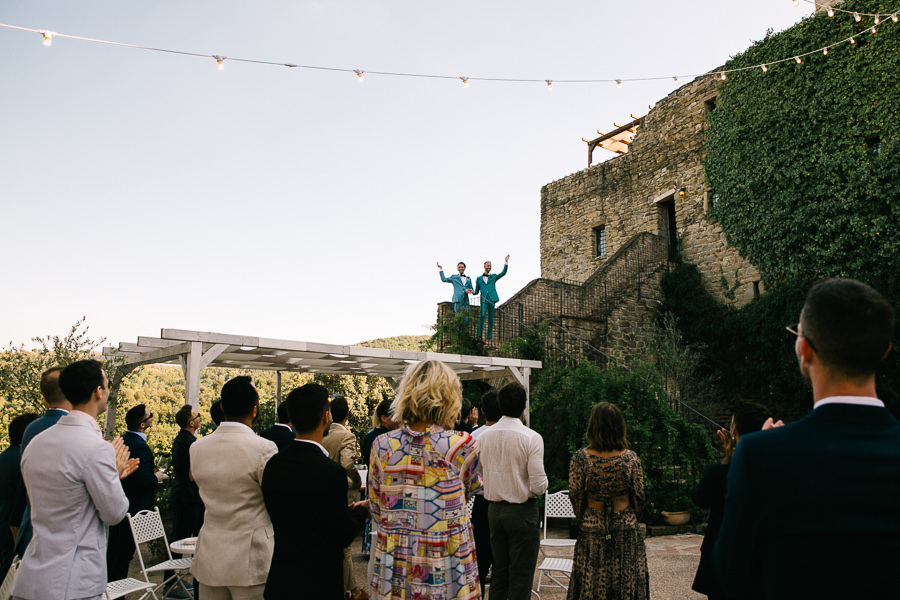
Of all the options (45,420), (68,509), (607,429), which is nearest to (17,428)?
Answer: (45,420)

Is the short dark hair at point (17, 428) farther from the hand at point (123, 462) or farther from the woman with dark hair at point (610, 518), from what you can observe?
the woman with dark hair at point (610, 518)

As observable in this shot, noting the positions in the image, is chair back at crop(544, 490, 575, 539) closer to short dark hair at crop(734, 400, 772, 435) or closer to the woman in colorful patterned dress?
short dark hair at crop(734, 400, 772, 435)

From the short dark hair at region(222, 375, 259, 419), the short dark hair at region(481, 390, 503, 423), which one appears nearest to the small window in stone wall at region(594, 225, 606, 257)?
the short dark hair at region(481, 390, 503, 423)

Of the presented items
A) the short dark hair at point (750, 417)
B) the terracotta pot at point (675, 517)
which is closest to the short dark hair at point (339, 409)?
the short dark hair at point (750, 417)

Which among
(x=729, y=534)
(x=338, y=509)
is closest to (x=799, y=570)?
(x=729, y=534)

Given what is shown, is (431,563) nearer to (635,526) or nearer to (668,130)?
(635,526)

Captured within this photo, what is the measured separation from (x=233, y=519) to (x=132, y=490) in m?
2.40

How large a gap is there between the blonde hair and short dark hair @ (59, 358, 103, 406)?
1419mm

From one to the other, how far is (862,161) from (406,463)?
1186 centimetres

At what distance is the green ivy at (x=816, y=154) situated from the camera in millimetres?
10180

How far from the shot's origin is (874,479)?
1.18 metres

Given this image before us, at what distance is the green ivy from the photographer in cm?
1018

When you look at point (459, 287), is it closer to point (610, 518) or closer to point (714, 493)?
point (610, 518)

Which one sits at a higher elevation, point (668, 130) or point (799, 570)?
point (668, 130)
